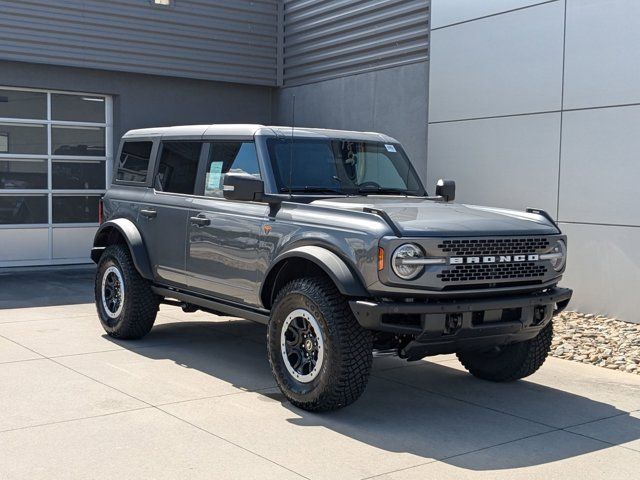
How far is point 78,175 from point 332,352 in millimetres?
9595

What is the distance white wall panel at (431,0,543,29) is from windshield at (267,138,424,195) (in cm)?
429

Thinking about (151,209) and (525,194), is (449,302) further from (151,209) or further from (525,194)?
(525,194)

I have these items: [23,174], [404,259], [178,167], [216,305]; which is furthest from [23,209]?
[404,259]

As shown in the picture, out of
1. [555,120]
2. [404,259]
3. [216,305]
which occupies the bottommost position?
[216,305]

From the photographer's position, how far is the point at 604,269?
31.2 feet

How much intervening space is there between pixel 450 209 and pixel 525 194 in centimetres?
453

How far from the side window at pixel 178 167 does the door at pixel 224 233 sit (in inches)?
7.7

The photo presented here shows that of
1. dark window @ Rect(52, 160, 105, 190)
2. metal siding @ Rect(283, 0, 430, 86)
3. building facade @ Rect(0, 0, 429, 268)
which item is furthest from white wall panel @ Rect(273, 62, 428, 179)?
dark window @ Rect(52, 160, 105, 190)

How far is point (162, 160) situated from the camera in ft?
25.5

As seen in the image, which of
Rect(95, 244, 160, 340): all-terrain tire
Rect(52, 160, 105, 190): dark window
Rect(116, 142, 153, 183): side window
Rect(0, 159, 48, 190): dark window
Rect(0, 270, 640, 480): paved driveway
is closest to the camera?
Rect(0, 270, 640, 480): paved driveway

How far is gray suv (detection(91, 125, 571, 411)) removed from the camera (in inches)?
212

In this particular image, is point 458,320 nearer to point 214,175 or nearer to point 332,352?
point 332,352

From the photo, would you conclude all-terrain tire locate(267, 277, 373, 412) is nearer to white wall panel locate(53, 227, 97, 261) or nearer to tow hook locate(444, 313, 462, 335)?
tow hook locate(444, 313, 462, 335)

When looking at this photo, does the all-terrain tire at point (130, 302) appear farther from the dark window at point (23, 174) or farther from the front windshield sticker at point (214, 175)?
the dark window at point (23, 174)
